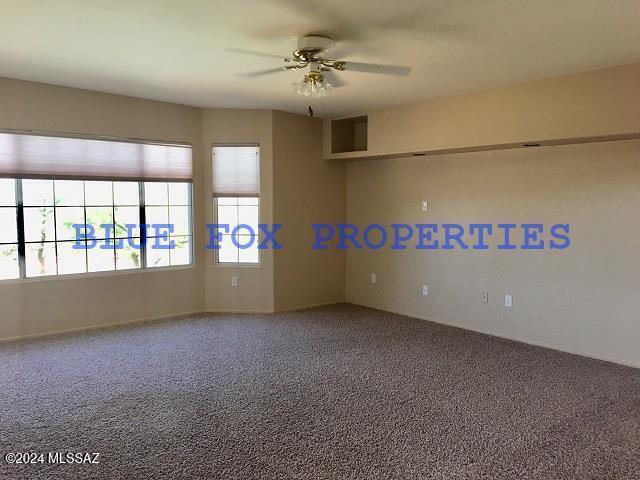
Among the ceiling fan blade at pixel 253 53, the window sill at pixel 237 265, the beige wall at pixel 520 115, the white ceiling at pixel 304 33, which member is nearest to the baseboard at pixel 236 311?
the window sill at pixel 237 265

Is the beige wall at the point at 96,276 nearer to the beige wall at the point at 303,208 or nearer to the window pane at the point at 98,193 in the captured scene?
the window pane at the point at 98,193

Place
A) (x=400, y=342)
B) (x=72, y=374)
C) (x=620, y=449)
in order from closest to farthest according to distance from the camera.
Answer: (x=620, y=449)
(x=72, y=374)
(x=400, y=342)

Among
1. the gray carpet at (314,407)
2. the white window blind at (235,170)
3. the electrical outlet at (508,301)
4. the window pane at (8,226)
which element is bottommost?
the gray carpet at (314,407)

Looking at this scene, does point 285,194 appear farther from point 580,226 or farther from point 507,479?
point 507,479

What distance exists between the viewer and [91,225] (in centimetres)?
519

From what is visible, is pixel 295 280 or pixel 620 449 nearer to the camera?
pixel 620 449

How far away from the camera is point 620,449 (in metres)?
2.76

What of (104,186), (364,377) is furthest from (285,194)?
(364,377)

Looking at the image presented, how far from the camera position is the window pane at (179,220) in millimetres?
5767

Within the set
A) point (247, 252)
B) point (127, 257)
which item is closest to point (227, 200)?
point (247, 252)

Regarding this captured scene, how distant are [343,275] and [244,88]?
120 inches

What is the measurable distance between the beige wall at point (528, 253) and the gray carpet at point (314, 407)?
344 mm

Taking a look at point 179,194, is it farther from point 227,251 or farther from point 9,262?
point 9,262

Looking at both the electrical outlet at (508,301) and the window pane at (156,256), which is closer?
the electrical outlet at (508,301)
